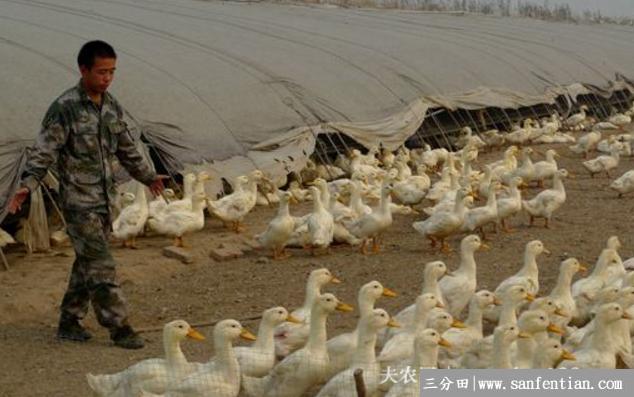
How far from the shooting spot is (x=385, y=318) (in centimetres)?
634

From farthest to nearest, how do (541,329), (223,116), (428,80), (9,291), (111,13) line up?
1. (428,80)
2. (111,13)
3. (223,116)
4. (9,291)
5. (541,329)

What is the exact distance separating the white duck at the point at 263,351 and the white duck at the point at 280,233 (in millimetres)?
3852

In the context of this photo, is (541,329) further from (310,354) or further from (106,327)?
(106,327)

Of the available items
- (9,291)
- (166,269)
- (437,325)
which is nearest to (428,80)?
(166,269)

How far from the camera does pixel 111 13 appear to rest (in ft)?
53.8

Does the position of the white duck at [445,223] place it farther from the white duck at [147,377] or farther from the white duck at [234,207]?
the white duck at [147,377]

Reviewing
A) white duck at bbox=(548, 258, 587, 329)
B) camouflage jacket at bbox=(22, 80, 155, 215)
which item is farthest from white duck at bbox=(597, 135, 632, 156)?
camouflage jacket at bbox=(22, 80, 155, 215)

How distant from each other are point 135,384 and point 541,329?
2507 mm

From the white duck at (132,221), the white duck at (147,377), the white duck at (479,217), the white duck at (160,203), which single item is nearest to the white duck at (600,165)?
the white duck at (479,217)

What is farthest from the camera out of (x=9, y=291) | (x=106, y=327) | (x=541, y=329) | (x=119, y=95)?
(x=119, y=95)

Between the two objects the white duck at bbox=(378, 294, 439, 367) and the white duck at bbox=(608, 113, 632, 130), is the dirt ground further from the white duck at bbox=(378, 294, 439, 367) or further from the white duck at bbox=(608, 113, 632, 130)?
the white duck at bbox=(608, 113, 632, 130)

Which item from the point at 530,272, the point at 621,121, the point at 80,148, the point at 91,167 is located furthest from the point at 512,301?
the point at 621,121

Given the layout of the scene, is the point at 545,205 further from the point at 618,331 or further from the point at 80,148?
the point at 80,148

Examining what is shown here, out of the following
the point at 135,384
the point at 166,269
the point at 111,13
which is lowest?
the point at 166,269
